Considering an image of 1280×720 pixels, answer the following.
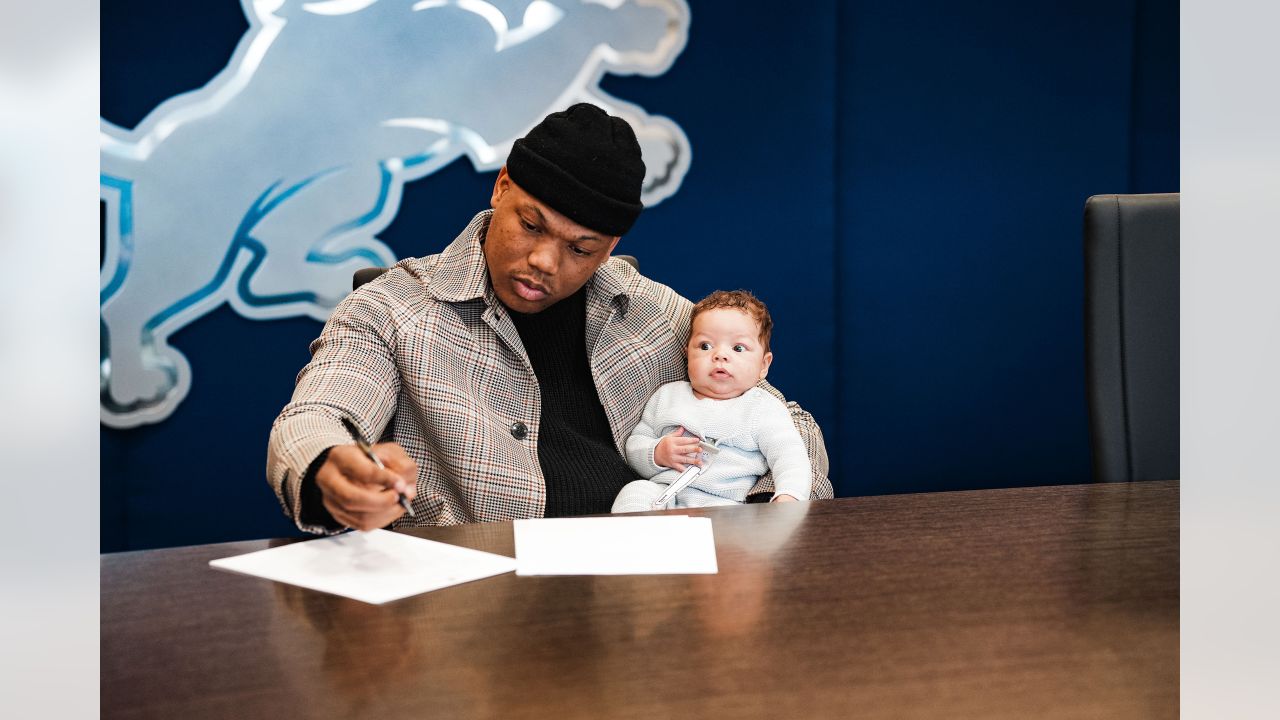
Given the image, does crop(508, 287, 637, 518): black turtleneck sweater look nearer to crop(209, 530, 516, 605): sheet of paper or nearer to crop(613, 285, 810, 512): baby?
crop(613, 285, 810, 512): baby

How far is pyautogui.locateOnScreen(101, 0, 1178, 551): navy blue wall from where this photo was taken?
3498 millimetres

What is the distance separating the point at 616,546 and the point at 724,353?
0.84m

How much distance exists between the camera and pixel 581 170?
172 centimetres

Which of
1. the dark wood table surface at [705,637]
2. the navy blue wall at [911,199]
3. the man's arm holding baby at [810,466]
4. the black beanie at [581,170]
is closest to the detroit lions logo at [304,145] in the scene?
the navy blue wall at [911,199]

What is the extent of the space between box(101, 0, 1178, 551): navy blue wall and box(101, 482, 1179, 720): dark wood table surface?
7.89 feet

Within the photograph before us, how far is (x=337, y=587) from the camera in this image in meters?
0.98

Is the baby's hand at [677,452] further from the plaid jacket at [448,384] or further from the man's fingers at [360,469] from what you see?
the man's fingers at [360,469]

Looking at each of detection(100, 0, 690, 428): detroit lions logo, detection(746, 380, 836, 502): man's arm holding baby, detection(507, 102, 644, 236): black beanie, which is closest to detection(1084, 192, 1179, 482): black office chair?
detection(746, 380, 836, 502): man's arm holding baby

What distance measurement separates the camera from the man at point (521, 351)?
5.39ft

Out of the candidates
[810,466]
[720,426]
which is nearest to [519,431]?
[720,426]

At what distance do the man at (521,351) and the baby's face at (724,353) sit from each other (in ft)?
0.30

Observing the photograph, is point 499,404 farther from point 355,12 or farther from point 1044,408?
point 1044,408

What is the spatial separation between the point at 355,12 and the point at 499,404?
1.88 meters

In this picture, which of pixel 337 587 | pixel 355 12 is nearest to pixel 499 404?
pixel 337 587
